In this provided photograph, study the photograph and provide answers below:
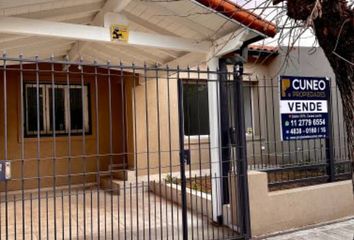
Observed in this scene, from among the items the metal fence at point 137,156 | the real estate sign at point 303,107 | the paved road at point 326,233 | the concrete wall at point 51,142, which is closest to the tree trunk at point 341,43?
the metal fence at point 137,156

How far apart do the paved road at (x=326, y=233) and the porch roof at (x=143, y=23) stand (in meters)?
2.92

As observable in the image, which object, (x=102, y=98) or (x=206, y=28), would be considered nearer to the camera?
(x=206, y=28)

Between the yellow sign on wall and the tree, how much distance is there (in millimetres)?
2642

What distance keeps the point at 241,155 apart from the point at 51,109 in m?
5.69

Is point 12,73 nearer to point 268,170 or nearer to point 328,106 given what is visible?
point 268,170

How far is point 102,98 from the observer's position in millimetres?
9500

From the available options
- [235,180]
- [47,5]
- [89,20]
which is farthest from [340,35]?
[89,20]

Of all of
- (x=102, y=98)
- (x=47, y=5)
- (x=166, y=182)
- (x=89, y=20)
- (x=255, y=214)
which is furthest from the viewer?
(x=102, y=98)

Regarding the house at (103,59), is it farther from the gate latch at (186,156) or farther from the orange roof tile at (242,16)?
the gate latch at (186,156)

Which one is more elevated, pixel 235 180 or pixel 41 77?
pixel 41 77

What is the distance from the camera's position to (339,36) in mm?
2971

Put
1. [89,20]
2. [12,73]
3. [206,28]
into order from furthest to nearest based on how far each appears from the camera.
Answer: [12,73], [89,20], [206,28]

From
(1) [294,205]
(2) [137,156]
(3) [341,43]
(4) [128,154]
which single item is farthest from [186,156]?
(2) [137,156]

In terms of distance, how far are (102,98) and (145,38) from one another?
4.53 m
